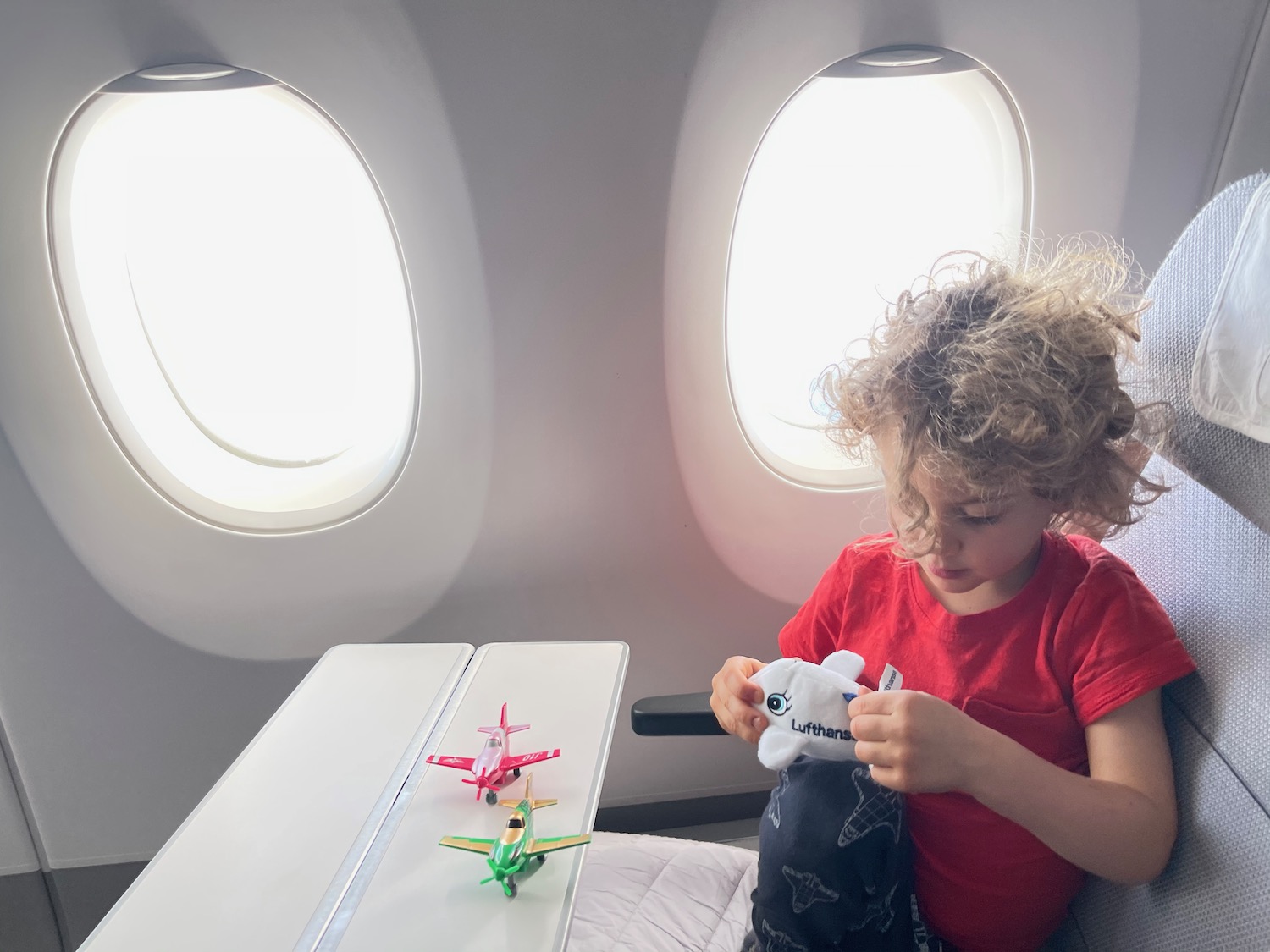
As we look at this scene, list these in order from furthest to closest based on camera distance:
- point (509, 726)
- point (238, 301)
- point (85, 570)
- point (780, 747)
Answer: point (238, 301) → point (85, 570) → point (509, 726) → point (780, 747)

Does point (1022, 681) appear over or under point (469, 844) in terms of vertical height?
over

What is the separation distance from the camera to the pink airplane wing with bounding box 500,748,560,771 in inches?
45.0

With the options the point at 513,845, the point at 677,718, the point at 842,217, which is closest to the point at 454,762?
the point at 513,845

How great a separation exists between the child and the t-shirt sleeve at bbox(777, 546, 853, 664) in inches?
3.3

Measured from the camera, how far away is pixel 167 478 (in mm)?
1643

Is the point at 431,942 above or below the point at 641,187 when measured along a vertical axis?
below

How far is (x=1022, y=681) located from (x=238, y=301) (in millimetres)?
1589

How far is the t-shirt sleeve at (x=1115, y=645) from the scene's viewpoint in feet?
2.99

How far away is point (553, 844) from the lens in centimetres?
101

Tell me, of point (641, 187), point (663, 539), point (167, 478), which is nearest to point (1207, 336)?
point (641, 187)

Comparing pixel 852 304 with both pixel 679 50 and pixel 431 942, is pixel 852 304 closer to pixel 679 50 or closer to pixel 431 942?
pixel 679 50

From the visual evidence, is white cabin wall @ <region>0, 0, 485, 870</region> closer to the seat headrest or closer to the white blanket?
the white blanket

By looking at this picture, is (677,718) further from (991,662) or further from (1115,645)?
(1115,645)

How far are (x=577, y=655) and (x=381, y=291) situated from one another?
76 centimetres
